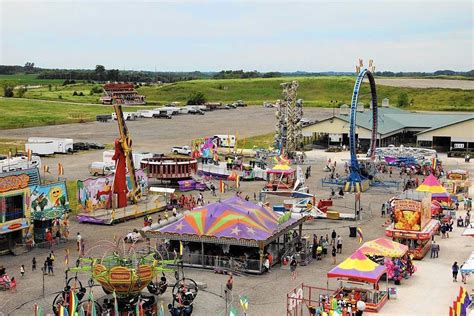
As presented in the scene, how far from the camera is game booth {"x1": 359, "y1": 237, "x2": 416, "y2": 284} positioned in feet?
107

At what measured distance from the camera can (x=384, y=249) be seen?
33531mm

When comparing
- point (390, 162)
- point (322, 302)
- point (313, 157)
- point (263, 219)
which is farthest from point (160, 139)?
point (322, 302)

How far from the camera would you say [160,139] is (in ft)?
316

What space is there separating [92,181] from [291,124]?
3346cm

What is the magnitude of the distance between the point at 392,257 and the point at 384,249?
1.73 feet

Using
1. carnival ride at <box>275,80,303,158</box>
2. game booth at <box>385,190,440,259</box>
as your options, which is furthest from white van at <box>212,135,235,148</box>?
game booth at <box>385,190,440,259</box>

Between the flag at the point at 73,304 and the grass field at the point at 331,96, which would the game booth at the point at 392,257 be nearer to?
the flag at the point at 73,304

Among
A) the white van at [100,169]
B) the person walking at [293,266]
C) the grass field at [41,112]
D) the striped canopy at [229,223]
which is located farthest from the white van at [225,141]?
the person walking at [293,266]

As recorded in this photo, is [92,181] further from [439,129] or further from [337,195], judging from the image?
[439,129]

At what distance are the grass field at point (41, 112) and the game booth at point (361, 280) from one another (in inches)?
3375

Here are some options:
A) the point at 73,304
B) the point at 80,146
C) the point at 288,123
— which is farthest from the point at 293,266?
the point at 80,146

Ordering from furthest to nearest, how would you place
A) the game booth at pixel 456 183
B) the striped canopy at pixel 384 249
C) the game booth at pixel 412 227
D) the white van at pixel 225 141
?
the white van at pixel 225 141 < the game booth at pixel 456 183 < the game booth at pixel 412 227 < the striped canopy at pixel 384 249

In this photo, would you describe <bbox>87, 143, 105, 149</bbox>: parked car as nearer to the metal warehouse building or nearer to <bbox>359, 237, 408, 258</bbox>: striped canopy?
the metal warehouse building

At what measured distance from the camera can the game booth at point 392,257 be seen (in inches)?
1283
